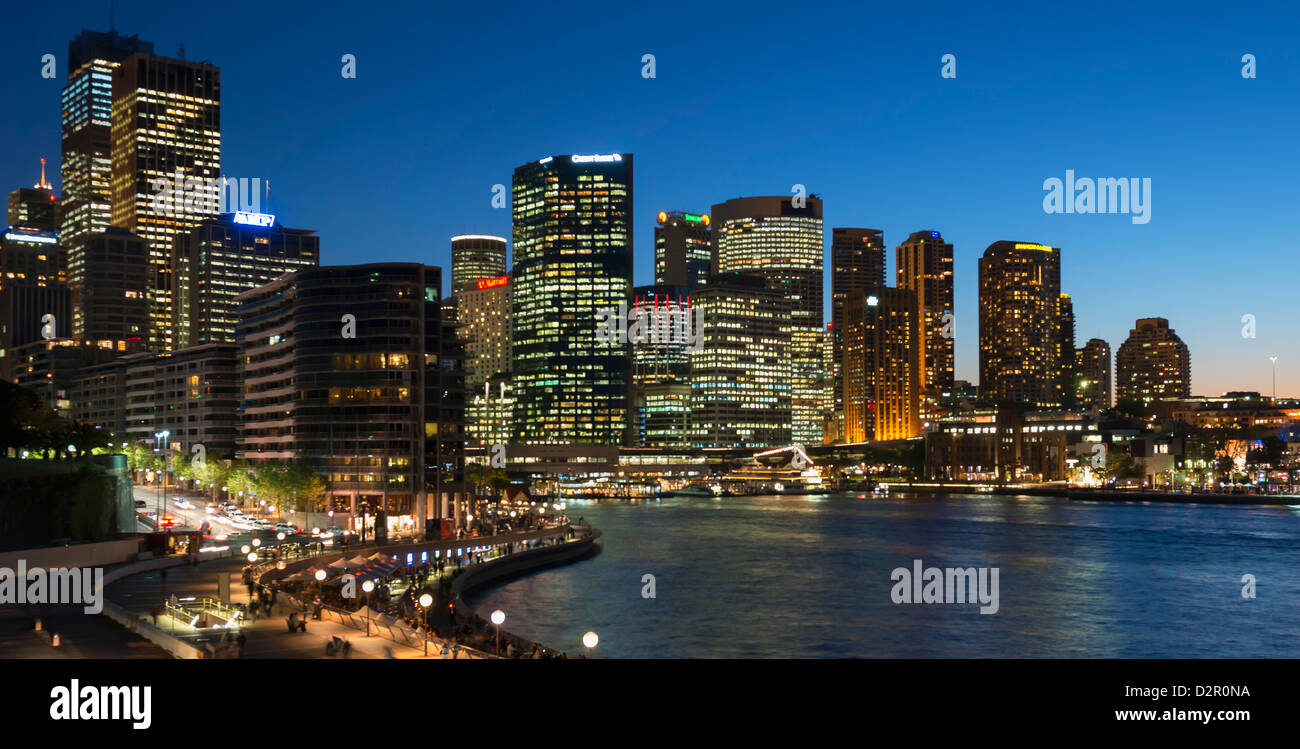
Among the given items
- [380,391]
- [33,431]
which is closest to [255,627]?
[33,431]

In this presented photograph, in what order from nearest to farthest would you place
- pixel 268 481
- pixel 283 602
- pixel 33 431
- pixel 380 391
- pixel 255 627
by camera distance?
1. pixel 255 627
2. pixel 283 602
3. pixel 33 431
4. pixel 268 481
5. pixel 380 391

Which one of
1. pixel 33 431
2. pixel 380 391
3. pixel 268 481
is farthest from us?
pixel 380 391

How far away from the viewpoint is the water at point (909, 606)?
4659 centimetres

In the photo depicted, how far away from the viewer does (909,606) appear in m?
56.2

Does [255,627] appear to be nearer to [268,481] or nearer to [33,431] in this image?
[33,431]

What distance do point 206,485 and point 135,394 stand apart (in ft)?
146

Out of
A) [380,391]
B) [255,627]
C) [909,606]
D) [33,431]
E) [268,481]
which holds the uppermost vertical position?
[380,391]

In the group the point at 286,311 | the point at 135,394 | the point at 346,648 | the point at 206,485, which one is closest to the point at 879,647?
the point at 346,648

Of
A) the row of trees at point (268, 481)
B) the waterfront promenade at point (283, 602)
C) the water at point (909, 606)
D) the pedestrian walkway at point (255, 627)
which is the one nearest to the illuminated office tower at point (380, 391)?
the row of trees at point (268, 481)

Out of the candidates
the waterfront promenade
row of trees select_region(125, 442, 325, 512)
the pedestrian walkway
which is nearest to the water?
the waterfront promenade

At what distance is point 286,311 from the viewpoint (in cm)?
10981

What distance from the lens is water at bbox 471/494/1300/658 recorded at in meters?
46.6
